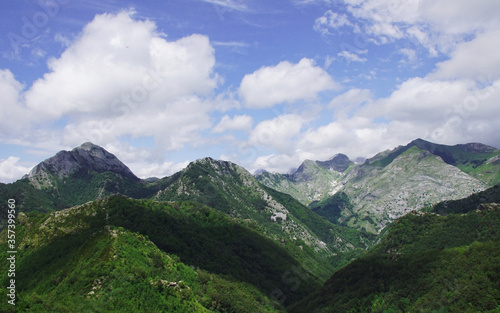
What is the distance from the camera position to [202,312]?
347ft

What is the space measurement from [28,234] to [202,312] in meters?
108

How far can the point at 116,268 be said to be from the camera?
→ 103062 mm

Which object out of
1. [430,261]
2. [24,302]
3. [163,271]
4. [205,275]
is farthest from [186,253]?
[430,261]

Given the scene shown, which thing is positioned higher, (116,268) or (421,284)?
(116,268)

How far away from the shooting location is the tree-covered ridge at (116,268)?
95062 millimetres

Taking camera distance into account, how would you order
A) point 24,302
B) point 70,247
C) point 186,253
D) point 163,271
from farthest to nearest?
point 186,253 < point 70,247 < point 163,271 < point 24,302

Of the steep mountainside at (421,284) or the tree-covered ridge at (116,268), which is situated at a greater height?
the tree-covered ridge at (116,268)

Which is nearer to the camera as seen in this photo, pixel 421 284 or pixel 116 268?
pixel 116 268

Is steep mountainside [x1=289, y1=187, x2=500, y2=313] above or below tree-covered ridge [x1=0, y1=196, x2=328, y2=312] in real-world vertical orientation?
below

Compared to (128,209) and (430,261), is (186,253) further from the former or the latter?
(430,261)

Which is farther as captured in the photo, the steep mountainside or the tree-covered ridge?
the steep mountainside

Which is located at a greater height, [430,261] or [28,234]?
[28,234]

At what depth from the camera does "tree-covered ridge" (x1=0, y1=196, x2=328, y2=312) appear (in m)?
95.1

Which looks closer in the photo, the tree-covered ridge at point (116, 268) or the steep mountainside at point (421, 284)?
the tree-covered ridge at point (116, 268)
